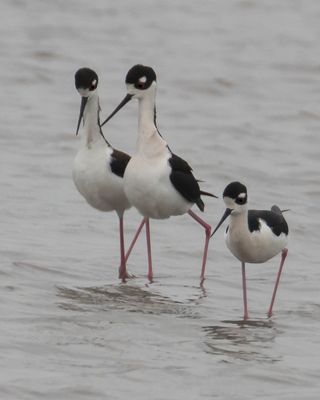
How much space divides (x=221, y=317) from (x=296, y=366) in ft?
4.33

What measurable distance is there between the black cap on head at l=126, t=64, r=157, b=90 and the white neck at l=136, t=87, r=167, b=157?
0.07 meters

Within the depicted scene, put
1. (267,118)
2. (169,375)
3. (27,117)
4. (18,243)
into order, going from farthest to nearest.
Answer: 1. (267,118)
2. (27,117)
3. (18,243)
4. (169,375)

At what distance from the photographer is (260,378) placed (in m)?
7.73

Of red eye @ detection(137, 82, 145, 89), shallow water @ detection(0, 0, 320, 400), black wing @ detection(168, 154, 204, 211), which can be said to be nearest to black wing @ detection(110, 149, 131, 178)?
black wing @ detection(168, 154, 204, 211)

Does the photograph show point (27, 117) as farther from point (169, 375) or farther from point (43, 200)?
point (169, 375)

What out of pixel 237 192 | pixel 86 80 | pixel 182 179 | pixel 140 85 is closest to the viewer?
pixel 237 192

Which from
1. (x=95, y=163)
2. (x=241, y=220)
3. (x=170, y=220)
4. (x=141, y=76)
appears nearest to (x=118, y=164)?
(x=95, y=163)

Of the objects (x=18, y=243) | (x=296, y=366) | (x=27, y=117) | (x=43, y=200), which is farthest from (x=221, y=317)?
(x=27, y=117)

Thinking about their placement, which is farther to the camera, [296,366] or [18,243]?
Answer: [18,243]

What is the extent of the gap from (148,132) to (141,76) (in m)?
0.43

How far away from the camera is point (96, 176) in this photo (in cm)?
1003

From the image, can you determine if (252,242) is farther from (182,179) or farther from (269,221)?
(182,179)

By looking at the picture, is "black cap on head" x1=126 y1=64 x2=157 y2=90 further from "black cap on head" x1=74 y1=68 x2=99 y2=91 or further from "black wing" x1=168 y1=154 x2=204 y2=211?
"black wing" x1=168 y1=154 x2=204 y2=211

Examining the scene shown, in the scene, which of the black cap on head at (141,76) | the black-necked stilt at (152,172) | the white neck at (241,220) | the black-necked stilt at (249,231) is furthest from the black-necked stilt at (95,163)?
the white neck at (241,220)
